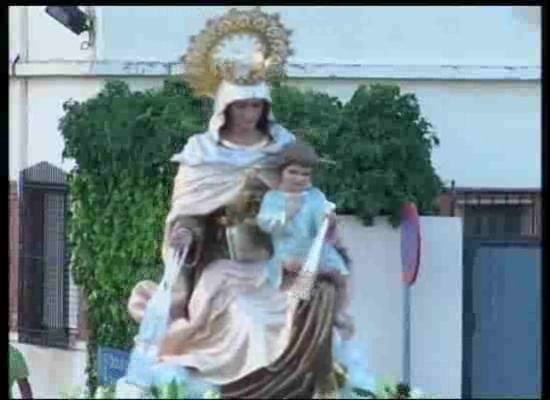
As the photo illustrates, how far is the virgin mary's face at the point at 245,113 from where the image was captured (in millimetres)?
6664

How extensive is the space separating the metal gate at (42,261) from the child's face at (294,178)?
4.51m

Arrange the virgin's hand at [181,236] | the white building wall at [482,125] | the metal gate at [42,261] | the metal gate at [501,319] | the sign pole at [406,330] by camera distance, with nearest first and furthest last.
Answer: the virgin's hand at [181,236] → the sign pole at [406,330] → the metal gate at [501,319] → the white building wall at [482,125] → the metal gate at [42,261]

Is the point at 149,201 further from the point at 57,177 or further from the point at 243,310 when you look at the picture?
the point at 243,310

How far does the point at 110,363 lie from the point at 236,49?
373 cm

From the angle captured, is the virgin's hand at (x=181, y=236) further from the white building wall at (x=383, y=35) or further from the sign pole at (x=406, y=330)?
the white building wall at (x=383, y=35)

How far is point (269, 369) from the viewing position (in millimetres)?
6629

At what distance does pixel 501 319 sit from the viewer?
10414 millimetres

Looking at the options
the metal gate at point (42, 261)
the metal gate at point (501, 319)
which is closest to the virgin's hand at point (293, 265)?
the metal gate at point (501, 319)

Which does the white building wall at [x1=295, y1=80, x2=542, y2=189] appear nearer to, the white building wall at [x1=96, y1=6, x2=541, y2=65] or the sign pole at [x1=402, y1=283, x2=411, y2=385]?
the white building wall at [x1=96, y1=6, x2=541, y2=65]

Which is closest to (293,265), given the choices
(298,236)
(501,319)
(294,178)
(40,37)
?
(298,236)

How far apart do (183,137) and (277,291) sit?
126 inches
